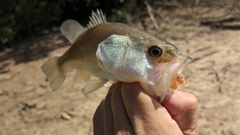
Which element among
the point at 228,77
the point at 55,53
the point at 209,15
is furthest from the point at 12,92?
the point at 209,15

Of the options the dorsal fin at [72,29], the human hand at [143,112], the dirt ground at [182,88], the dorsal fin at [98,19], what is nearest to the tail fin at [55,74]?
the dorsal fin at [72,29]

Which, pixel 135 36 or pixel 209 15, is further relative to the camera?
pixel 209 15

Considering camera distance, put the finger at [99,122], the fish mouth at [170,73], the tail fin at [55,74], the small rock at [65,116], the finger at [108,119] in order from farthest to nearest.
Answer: the small rock at [65,116] < the tail fin at [55,74] < the finger at [99,122] < the finger at [108,119] < the fish mouth at [170,73]

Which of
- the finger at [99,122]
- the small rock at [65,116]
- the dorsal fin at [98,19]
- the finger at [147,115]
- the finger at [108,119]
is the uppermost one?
the dorsal fin at [98,19]

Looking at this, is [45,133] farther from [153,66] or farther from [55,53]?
[153,66]

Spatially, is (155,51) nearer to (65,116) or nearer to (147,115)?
(147,115)

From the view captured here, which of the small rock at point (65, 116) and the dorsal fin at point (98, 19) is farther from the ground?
the dorsal fin at point (98, 19)

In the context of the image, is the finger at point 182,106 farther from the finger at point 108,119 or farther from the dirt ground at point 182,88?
the dirt ground at point 182,88

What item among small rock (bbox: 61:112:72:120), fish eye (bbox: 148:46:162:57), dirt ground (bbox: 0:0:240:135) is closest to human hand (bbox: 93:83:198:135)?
fish eye (bbox: 148:46:162:57)
